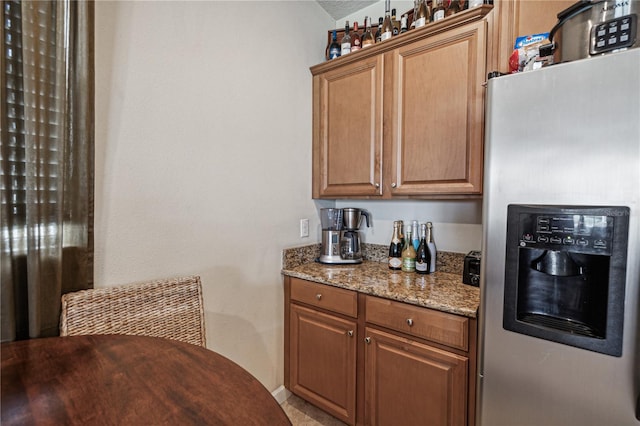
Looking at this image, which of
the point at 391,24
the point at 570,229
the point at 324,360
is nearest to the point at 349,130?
the point at 391,24

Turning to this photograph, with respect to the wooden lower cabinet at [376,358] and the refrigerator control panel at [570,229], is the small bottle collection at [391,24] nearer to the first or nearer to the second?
the refrigerator control panel at [570,229]

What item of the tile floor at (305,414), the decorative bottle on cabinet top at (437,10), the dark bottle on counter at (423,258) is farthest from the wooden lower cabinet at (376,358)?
the decorative bottle on cabinet top at (437,10)

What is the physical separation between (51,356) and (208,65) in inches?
54.2

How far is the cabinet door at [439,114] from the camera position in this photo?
1445 millimetres

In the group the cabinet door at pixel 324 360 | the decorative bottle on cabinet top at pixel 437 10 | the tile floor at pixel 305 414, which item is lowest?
the tile floor at pixel 305 414

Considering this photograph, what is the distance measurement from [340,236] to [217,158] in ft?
3.14

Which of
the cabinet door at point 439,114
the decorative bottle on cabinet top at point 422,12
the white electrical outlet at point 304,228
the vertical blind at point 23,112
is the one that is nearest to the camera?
the vertical blind at point 23,112

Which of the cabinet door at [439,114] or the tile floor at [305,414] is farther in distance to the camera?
the tile floor at [305,414]

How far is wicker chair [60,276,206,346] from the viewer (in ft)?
3.46

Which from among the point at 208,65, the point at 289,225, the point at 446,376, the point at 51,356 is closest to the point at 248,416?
the point at 51,356

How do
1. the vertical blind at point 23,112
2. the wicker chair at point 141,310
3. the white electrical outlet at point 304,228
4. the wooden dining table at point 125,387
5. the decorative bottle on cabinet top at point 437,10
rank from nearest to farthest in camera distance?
the wooden dining table at point 125,387 < the vertical blind at point 23,112 < the wicker chair at point 141,310 < the decorative bottle on cabinet top at point 437,10 < the white electrical outlet at point 304,228

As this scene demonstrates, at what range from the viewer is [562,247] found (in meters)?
0.91

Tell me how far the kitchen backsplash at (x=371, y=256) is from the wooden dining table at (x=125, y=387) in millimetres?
1107

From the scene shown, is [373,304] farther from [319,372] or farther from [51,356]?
[51,356]
